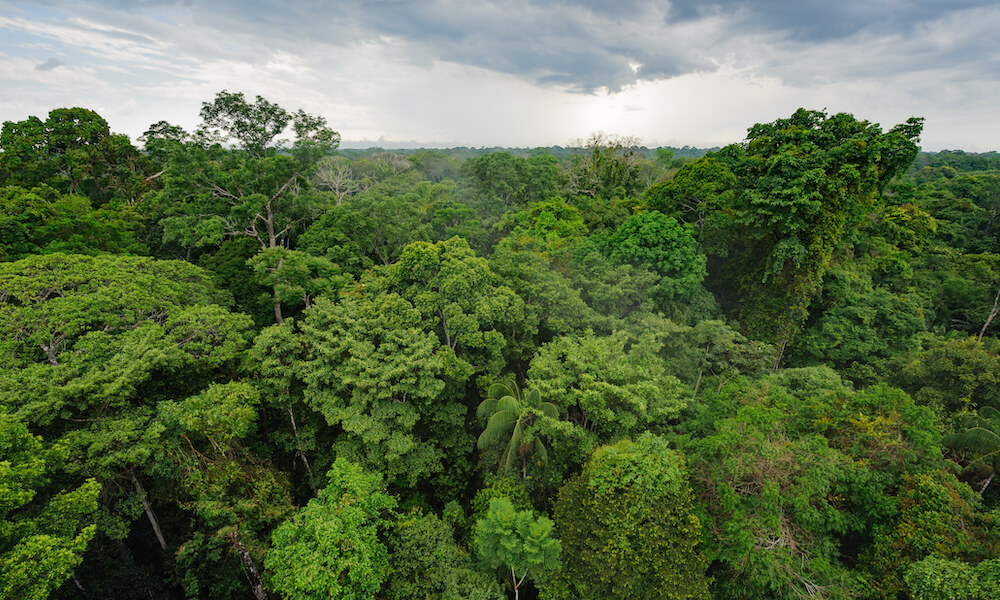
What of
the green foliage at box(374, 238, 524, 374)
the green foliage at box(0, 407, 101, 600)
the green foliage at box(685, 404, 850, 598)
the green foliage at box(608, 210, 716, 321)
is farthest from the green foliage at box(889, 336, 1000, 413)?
the green foliage at box(0, 407, 101, 600)

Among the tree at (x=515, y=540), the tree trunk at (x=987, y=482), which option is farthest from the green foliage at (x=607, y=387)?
the tree trunk at (x=987, y=482)

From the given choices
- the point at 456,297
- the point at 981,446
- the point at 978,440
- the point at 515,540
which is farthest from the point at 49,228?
the point at 981,446

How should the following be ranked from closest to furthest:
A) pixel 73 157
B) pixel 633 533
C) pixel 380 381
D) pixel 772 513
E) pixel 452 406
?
pixel 633 533 < pixel 772 513 < pixel 380 381 < pixel 452 406 < pixel 73 157

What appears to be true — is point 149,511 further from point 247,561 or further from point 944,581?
point 944,581

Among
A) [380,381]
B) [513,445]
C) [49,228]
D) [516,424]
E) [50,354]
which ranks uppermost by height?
[49,228]

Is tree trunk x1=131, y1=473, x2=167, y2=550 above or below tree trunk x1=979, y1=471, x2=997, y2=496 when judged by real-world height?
below

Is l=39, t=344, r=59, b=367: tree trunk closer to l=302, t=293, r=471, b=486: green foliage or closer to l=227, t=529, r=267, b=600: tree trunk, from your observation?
l=302, t=293, r=471, b=486: green foliage

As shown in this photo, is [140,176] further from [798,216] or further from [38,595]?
[798,216]

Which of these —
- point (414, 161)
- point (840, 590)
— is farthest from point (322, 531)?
point (414, 161)

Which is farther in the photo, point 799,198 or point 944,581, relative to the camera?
point 799,198
